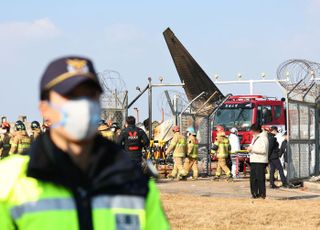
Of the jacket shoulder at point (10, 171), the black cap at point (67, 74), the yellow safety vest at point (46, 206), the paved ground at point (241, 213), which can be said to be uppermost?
the black cap at point (67, 74)

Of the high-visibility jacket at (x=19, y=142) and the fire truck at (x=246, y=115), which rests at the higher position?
the fire truck at (x=246, y=115)

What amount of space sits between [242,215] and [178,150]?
11.1m

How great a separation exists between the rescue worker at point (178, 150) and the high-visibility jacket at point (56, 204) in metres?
20.2

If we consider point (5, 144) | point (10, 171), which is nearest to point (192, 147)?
point (5, 144)

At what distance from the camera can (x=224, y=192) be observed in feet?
62.6

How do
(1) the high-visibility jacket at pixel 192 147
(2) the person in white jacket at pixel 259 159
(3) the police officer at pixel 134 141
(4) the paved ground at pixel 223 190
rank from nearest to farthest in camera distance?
(2) the person in white jacket at pixel 259 159 < (3) the police officer at pixel 134 141 < (4) the paved ground at pixel 223 190 < (1) the high-visibility jacket at pixel 192 147

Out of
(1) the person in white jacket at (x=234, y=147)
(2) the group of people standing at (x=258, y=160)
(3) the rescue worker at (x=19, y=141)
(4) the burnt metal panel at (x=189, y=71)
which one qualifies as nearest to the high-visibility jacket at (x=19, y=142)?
(3) the rescue worker at (x=19, y=141)

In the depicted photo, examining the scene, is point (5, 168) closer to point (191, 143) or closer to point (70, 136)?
point (70, 136)

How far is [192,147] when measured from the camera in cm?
2355

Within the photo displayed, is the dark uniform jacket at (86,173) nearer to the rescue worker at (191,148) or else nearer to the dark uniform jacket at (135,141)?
the dark uniform jacket at (135,141)

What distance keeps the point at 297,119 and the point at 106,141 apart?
1720 cm

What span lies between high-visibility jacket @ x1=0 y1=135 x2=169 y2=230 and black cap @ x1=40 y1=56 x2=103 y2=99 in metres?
0.25

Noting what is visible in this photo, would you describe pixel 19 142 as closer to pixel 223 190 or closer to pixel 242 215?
pixel 223 190

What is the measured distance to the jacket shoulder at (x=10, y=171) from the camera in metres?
2.83
